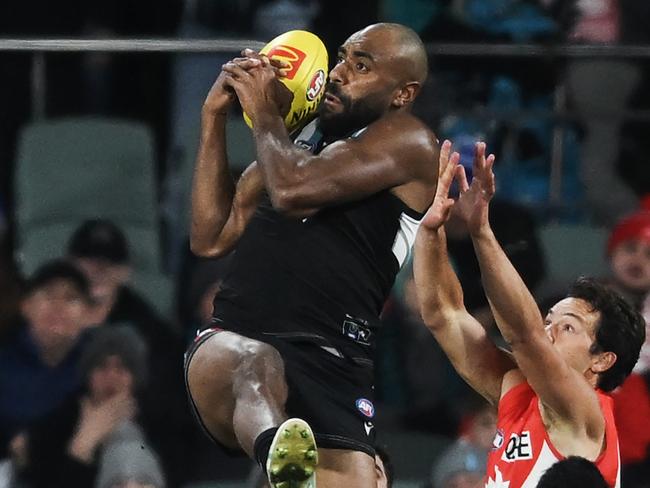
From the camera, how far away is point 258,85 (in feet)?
16.7

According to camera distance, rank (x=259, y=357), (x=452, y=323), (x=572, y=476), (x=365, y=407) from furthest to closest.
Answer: (x=452, y=323) → (x=365, y=407) → (x=259, y=357) → (x=572, y=476)

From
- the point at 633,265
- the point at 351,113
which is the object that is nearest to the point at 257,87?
the point at 351,113

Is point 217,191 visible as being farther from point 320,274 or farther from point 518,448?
point 518,448

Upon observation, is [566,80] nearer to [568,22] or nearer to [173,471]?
[568,22]

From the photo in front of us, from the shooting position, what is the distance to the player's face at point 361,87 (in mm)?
5188

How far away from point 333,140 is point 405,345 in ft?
8.17

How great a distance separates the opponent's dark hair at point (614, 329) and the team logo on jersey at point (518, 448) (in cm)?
31

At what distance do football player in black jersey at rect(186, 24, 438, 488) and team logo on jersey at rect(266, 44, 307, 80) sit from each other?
0.14ft

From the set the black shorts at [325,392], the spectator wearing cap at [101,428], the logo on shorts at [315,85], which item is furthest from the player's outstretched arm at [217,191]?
the spectator wearing cap at [101,428]

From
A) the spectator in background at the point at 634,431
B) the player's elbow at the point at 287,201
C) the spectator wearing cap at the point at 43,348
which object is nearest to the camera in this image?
the player's elbow at the point at 287,201

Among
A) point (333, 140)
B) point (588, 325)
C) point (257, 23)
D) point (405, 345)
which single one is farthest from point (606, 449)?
point (257, 23)

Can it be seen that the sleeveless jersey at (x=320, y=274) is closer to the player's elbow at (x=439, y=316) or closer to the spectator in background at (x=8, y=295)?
the player's elbow at (x=439, y=316)

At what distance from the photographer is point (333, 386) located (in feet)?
16.6

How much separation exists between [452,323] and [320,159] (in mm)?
801
